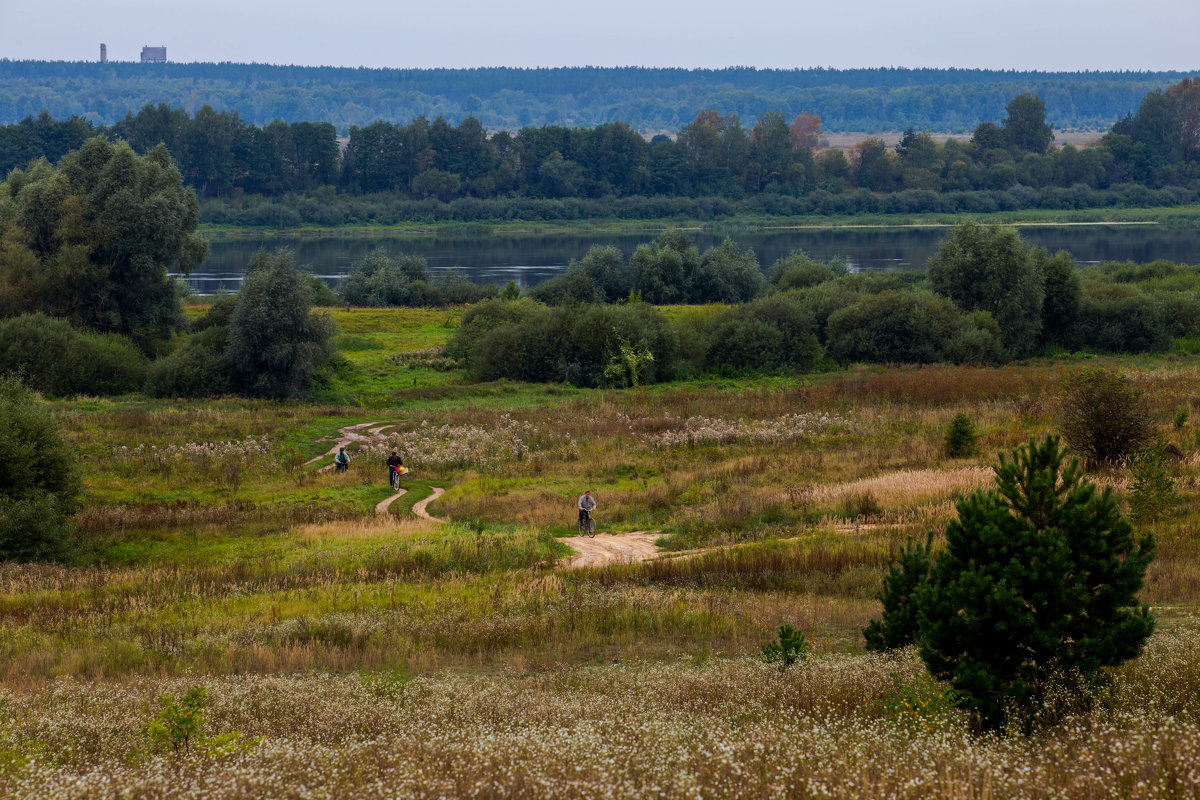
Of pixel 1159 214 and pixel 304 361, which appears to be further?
pixel 1159 214

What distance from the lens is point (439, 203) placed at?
172m

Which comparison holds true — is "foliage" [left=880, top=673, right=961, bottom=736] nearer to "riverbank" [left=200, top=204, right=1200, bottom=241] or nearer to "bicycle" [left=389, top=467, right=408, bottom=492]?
"bicycle" [left=389, top=467, right=408, bottom=492]

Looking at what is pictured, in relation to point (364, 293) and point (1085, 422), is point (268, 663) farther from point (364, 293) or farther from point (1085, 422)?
point (364, 293)

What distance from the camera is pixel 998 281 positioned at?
2403 inches

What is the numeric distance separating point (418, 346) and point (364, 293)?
24.8 m

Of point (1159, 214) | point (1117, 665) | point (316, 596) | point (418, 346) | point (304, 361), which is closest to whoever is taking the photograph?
point (1117, 665)

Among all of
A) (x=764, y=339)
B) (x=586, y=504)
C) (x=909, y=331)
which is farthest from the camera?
(x=909, y=331)

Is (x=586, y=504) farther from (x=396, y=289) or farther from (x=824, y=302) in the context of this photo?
(x=396, y=289)

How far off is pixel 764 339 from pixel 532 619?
41.8m

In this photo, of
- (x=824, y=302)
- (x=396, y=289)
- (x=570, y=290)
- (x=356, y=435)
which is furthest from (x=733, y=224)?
(x=356, y=435)

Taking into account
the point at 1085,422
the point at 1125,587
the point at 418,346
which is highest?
the point at 1125,587

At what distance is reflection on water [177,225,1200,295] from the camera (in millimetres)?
111500

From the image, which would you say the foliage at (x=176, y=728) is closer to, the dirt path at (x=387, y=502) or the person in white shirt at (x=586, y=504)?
the person in white shirt at (x=586, y=504)

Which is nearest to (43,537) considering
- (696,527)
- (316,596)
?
(316,596)
